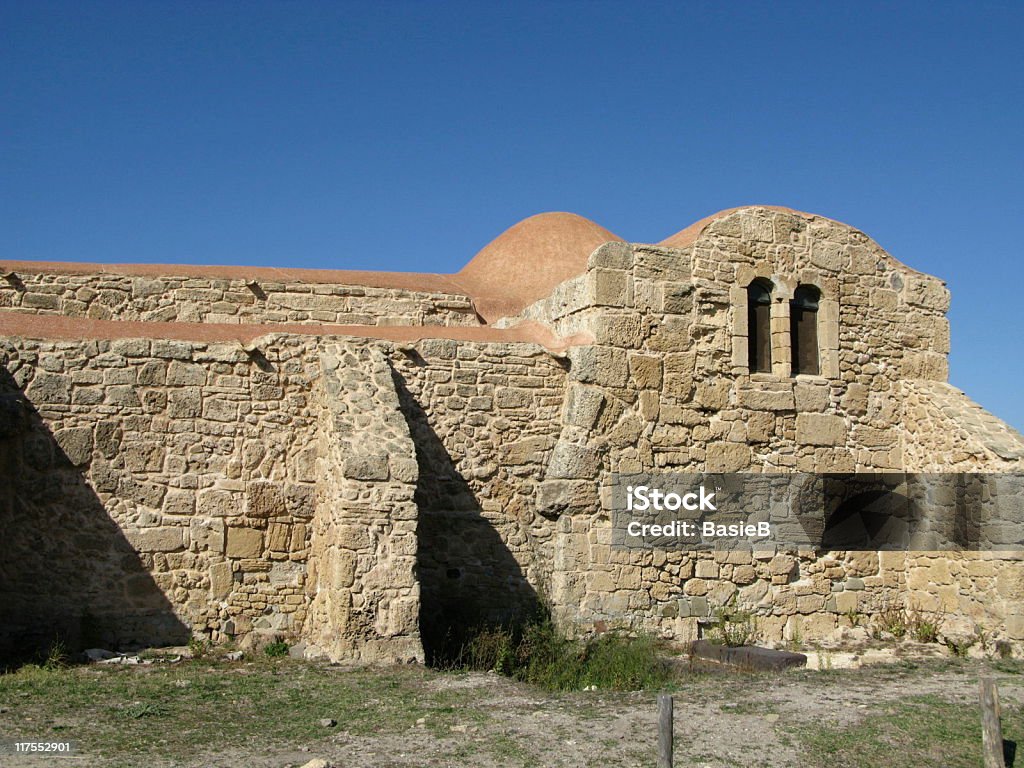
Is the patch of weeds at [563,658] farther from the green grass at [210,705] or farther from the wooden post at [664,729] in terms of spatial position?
the wooden post at [664,729]

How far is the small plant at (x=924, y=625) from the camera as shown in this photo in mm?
9633

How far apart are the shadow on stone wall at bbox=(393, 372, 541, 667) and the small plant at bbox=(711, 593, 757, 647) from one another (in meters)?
1.72

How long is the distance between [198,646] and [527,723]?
332 centimetres

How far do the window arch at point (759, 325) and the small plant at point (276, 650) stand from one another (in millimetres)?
5149

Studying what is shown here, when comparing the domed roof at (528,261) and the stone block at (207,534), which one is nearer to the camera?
the stone block at (207,534)

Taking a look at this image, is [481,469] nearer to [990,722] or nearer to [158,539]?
[158,539]

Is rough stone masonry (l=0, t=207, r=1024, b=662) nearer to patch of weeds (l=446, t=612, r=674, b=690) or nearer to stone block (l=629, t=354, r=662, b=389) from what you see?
stone block (l=629, t=354, r=662, b=389)

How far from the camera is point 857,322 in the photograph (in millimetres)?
10469

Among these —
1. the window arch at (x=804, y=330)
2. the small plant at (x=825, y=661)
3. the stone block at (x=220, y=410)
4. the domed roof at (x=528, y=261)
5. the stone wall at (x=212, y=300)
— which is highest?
the domed roof at (x=528, y=261)

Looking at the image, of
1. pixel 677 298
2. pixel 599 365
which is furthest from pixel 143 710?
pixel 677 298

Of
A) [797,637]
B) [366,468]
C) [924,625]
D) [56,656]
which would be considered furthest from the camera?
[924,625]

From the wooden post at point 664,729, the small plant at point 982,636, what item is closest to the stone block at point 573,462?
the small plant at point 982,636

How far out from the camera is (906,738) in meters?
5.96

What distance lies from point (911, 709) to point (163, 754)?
4648mm
